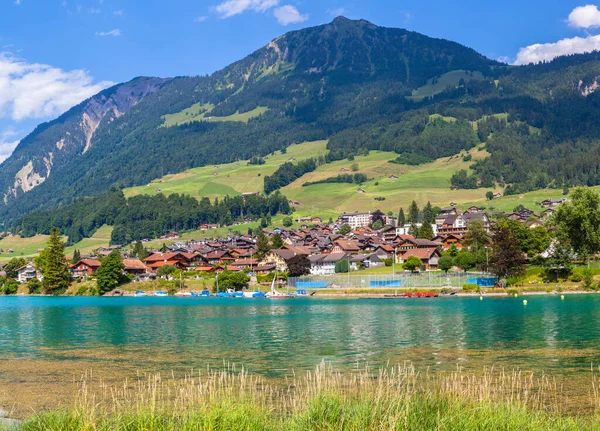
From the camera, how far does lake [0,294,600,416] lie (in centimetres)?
3145

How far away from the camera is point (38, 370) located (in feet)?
107

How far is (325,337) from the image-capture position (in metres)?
44.7

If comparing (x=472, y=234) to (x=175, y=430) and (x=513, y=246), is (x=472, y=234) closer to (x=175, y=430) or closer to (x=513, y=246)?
(x=513, y=246)

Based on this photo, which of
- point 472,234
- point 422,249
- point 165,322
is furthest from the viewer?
point 422,249

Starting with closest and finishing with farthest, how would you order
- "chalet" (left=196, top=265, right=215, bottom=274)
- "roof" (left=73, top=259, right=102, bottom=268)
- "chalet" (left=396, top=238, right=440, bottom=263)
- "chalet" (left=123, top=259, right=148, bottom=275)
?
"chalet" (left=396, top=238, right=440, bottom=263)
"chalet" (left=123, top=259, right=148, bottom=275)
"chalet" (left=196, top=265, right=215, bottom=274)
"roof" (left=73, top=259, right=102, bottom=268)

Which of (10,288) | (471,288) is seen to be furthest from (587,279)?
(10,288)

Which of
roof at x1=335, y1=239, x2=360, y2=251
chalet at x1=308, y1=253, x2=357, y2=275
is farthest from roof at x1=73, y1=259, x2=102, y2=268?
roof at x1=335, y1=239, x2=360, y2=251

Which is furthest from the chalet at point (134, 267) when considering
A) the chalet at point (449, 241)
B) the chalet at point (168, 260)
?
the chalet at point (449, 241)

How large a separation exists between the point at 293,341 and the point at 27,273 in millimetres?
128812

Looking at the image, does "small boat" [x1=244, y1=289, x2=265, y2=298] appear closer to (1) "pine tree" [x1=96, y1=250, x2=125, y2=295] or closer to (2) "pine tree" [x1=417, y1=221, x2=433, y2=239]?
(1) "pine tree" [x1=96, y1=250, x2=125, y2=295]

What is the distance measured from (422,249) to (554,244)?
37.0 metres

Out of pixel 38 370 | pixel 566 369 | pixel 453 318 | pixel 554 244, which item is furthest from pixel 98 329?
pixel 554 244

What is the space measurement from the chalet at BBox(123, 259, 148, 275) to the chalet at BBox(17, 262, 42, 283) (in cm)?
2448

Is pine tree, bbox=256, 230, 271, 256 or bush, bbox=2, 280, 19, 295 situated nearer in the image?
bush, bbox=2, 280, 19, 295
